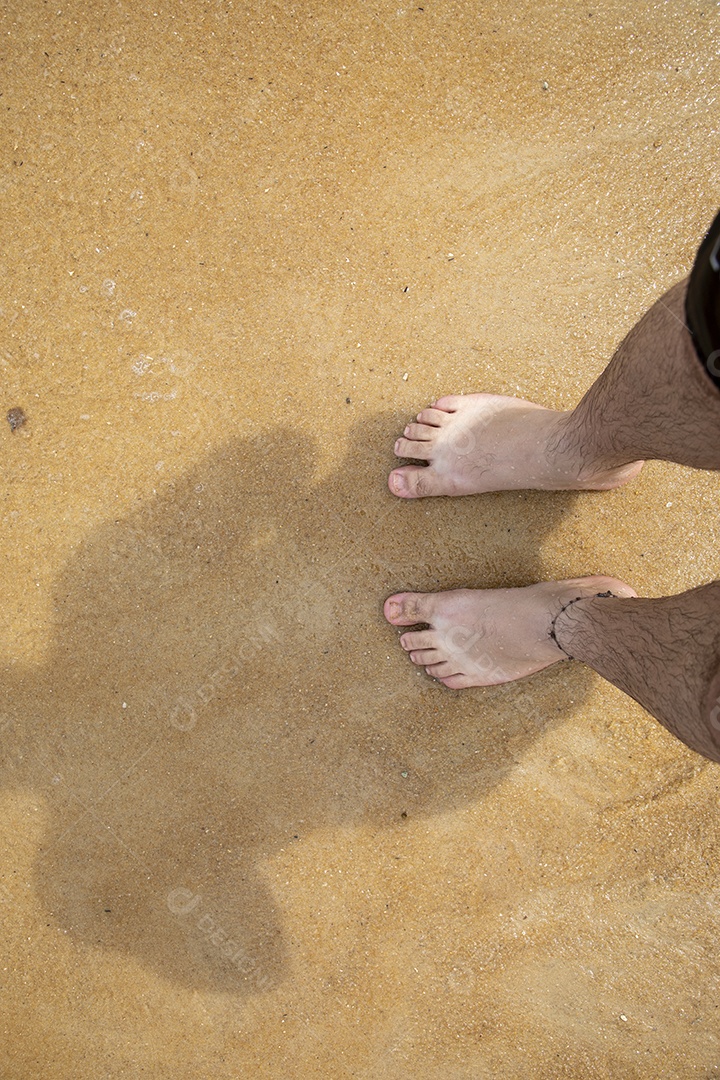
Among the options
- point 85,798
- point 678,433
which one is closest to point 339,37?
point 678,433

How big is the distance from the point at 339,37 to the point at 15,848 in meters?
2.32

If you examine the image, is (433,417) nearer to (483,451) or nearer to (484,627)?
(483,451)

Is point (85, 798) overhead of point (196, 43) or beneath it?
beneath

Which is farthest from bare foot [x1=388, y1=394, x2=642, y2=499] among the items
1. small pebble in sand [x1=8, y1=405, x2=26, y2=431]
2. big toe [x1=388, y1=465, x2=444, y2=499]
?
small pebble in sand [x1=8, y1=405, x2=26, y2=431]

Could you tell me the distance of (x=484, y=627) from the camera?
1.75 meters

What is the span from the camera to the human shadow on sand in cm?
182

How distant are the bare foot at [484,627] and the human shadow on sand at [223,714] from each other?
0.08 m

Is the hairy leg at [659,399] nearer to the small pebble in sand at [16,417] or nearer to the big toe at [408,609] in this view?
the big toe at [408,609]

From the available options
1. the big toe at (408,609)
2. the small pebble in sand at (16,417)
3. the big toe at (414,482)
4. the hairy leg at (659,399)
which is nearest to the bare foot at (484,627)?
the big toe at (408,609)

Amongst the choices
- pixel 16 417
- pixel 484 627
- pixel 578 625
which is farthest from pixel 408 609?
pixel 16 417

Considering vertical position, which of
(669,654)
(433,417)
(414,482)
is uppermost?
(433,417)

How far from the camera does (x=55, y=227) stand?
1815 mm

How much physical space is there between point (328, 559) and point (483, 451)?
19.5 inches

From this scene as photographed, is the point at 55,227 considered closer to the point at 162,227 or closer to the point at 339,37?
the point at 162,227
